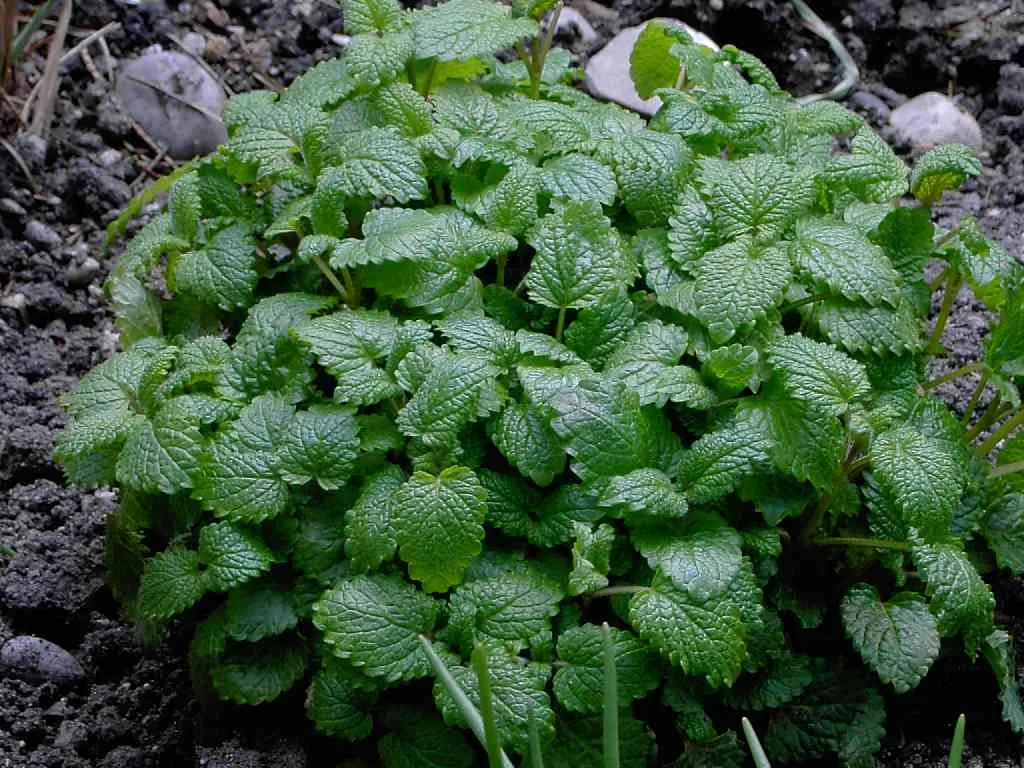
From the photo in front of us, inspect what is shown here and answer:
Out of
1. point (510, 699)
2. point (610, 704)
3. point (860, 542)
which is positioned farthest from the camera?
point (860, 542)

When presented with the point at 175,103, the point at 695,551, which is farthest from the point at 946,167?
the point at 175,103

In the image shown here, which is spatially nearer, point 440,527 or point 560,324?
point 440,527

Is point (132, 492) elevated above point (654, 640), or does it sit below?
below

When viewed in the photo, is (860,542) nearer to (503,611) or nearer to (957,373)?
(957,373)

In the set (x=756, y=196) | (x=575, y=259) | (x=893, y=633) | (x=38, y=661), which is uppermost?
(x=756, y=196)

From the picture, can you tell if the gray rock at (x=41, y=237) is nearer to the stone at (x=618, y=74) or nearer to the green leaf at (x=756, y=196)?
the stone at (x=618, y=74)

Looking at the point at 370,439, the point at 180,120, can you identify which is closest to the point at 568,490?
the point at 370,439

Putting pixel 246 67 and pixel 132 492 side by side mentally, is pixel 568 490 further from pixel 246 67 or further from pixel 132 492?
pixel 246 67
